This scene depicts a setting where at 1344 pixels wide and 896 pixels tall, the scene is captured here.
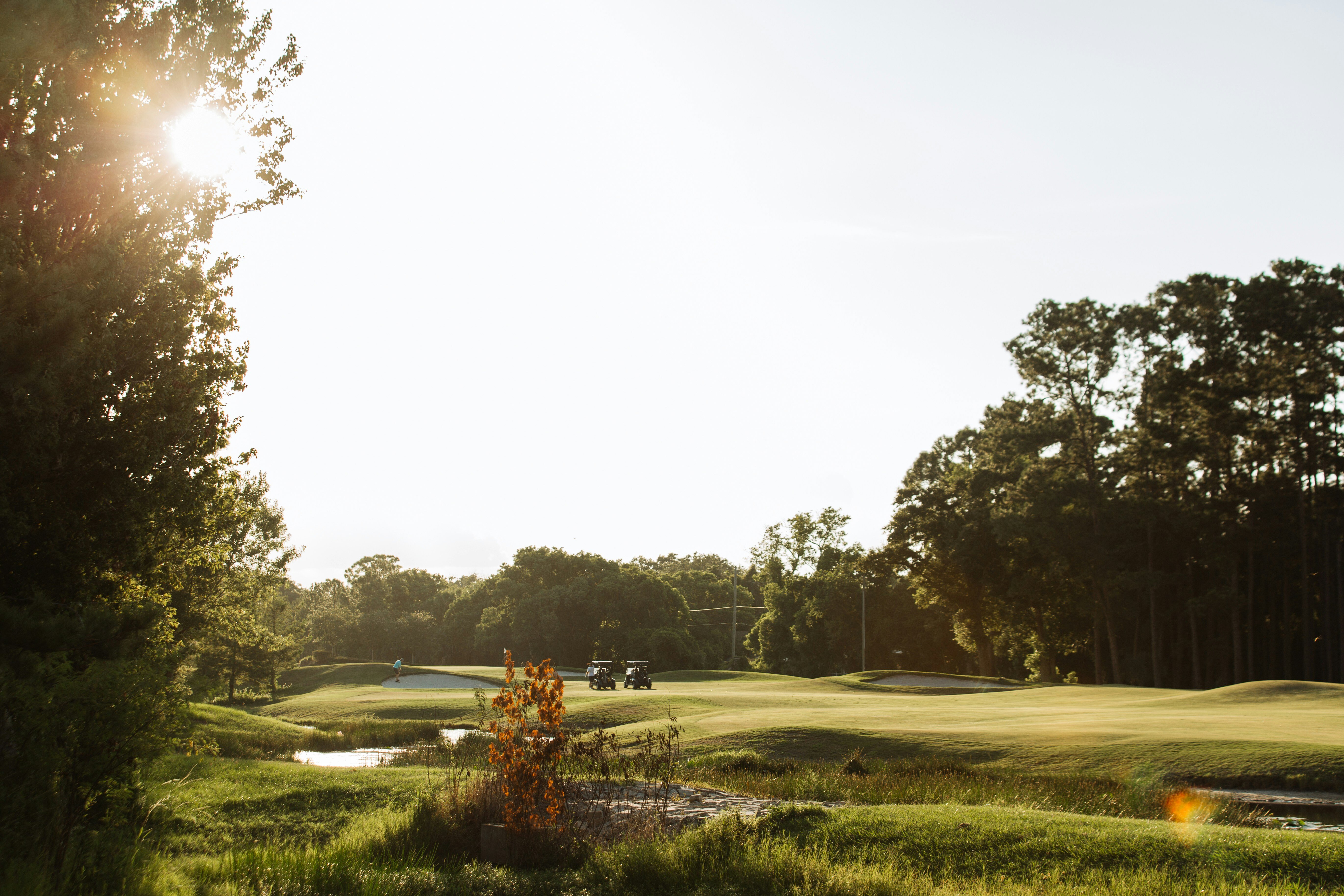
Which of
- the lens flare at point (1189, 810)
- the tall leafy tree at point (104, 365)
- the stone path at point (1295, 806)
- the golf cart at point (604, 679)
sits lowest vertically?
the golf cart at point (604, 679)

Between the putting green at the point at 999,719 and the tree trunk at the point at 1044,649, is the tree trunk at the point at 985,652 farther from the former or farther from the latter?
the putting green at the point at 999,719

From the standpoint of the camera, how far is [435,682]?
44750 millimetres

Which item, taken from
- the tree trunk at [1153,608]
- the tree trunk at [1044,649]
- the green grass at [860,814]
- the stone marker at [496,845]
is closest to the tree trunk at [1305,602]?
the tree trunk at [1153,608]

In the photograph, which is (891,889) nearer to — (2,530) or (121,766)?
(121,766)

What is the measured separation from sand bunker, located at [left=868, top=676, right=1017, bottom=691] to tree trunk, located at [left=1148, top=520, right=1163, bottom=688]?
230 inches

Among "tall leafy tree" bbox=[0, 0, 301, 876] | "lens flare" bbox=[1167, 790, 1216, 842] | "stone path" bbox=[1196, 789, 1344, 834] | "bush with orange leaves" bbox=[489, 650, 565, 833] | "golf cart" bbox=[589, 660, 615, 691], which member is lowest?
"golf cart" bbox=[589, 660, 615, 691]

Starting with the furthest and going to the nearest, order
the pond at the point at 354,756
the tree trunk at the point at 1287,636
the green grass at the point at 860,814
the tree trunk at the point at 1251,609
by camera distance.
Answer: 1. the tree trunk at the point at 1251,609
2. the tree trunk at the point at 1287,636
3. the pond at the point at 354,756
4. the green grass at the point at 860,814

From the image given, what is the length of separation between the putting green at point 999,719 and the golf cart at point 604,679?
107 centimetres

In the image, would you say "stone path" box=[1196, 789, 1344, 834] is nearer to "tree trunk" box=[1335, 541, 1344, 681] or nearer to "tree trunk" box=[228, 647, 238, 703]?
"tree trunk" box=[1335, 541, 1344, 681]

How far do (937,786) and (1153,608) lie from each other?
106 feet

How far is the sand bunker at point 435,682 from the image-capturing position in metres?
41.9

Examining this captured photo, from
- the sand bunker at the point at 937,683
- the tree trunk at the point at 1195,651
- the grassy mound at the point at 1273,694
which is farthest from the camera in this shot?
the sand bunker at the point at 937,683

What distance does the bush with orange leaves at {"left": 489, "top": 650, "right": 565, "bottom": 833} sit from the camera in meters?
8.20

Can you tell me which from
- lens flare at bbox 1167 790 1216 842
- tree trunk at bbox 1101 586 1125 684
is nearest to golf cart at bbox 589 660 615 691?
tree trunk at bbox 1101 586 1125 684
